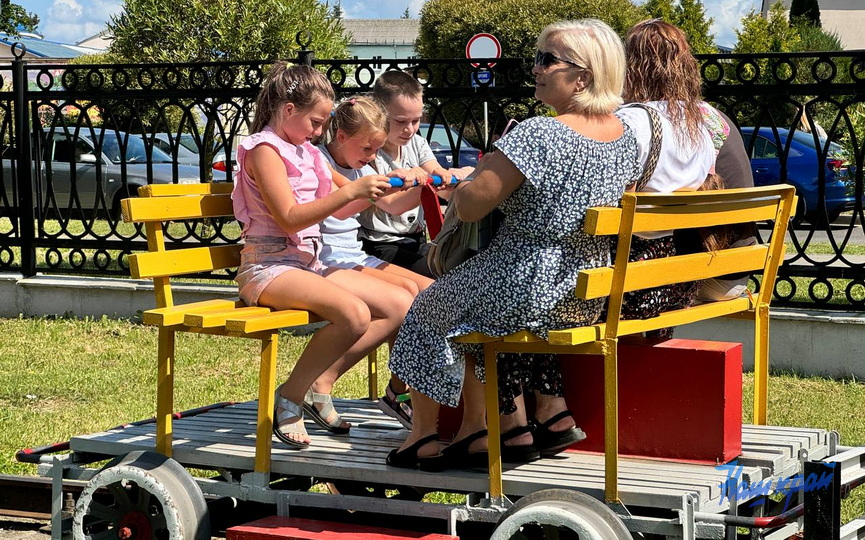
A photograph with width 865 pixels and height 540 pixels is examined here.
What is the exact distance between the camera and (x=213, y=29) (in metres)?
24.2

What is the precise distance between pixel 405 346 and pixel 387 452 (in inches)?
19.3

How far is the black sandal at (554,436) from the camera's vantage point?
4.15 m

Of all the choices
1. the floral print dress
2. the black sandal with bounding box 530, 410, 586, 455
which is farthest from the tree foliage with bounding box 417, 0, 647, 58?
the floral print dress

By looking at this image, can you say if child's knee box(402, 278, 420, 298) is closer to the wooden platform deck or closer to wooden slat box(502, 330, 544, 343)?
the wooden platform deck

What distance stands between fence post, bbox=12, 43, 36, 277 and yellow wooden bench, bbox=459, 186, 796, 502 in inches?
279

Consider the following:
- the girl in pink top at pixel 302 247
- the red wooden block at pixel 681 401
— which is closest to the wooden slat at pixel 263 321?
the girl in pink top at pixel 302 247

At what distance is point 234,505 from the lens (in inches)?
191

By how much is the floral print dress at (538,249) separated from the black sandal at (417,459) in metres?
0.20

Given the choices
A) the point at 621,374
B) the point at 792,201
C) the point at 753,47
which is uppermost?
the point at 753,47

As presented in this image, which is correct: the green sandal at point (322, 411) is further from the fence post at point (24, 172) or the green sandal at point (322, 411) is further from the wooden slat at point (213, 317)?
the fence post at point (24, 172)

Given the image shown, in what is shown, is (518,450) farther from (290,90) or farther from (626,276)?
(290,90)


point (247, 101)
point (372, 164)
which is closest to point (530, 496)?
point (372, 164)

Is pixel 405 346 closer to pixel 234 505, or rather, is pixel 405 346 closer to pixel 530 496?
pixel 530 496

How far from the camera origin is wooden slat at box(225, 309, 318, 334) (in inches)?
164
